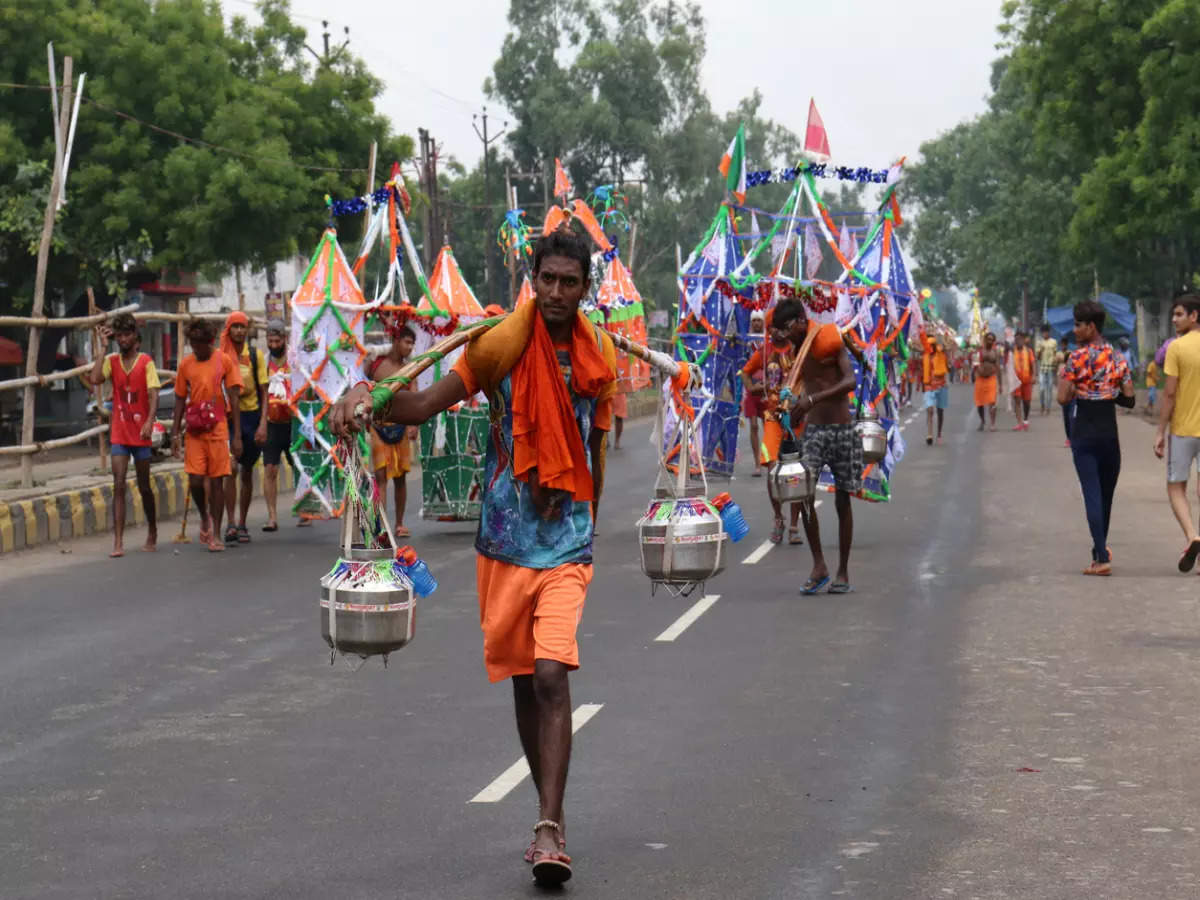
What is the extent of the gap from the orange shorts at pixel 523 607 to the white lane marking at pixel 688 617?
4.57 meters

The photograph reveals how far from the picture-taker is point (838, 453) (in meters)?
12.1

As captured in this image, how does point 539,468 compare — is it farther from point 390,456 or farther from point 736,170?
point 736,170

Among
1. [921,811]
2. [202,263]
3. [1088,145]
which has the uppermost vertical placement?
[1088,145]

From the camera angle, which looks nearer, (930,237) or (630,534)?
(630,534)

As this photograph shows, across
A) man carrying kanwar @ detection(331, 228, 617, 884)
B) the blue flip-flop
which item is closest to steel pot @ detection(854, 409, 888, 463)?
the blue flip-flop

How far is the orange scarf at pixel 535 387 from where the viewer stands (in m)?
5.52

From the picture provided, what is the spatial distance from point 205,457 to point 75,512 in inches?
95.2

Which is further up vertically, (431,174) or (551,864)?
(431,174)

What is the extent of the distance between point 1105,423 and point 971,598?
190cm

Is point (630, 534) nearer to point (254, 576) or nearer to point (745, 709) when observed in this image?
point (254, 576)

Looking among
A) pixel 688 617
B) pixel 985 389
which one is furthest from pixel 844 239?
pixel 985 389

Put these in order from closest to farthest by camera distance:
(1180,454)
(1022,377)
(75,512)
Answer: (1180,454)
(75,512)
(1022,377)

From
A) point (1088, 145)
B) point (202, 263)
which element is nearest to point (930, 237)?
point (1088, 145)

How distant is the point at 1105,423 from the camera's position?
1272 cm
